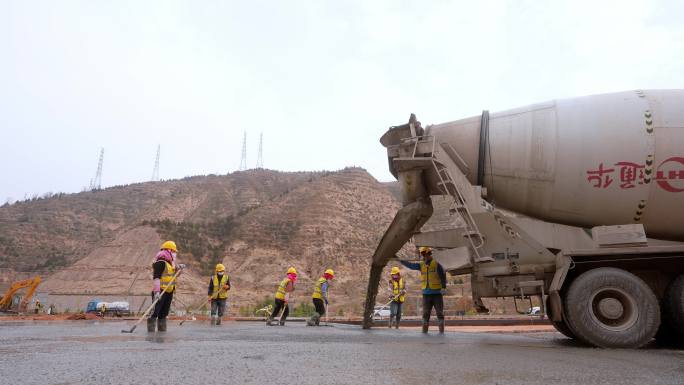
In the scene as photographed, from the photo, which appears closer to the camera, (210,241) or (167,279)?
(167,279)

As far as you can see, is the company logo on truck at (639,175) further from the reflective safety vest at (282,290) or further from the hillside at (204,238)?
the hillside at (204,238)

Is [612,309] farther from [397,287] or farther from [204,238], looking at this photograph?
[204,238]

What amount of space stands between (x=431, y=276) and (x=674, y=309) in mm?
3711

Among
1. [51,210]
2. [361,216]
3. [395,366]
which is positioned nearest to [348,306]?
[361,216]

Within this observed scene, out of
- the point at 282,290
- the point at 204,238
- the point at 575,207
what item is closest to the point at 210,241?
the point at 204,238

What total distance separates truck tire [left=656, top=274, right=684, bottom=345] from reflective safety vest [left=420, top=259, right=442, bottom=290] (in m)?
3.44

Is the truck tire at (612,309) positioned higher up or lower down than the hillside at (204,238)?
lower down

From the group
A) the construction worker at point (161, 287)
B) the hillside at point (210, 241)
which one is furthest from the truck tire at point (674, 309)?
the hillside at point (210, 241)

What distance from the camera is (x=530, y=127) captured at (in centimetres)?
666

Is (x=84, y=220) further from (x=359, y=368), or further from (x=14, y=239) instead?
(x=359, y=368)

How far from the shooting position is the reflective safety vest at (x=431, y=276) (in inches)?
334

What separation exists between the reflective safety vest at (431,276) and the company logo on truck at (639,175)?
3.22m

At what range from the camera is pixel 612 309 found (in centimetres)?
565

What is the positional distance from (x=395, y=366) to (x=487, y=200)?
4200mm
